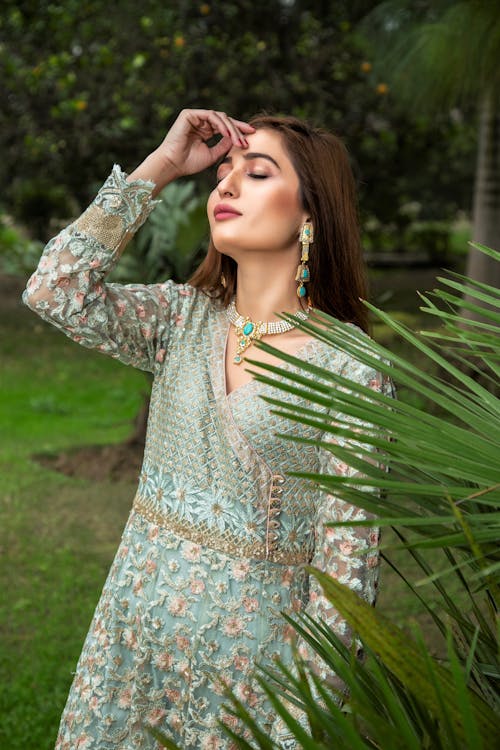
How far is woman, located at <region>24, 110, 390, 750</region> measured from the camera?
185 cm

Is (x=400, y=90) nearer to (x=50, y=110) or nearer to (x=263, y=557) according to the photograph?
(x=50, y=110)

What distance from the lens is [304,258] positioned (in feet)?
6.45

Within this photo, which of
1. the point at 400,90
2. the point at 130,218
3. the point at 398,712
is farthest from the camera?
the point at 400,90

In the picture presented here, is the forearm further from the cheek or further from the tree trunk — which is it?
the tree trunk

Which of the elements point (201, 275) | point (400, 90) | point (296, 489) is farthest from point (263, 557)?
point (400, 90)

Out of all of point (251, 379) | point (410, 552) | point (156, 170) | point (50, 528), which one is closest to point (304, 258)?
point (251, 379)

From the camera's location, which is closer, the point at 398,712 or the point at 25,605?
the point at 398,712

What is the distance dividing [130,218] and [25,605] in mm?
2995

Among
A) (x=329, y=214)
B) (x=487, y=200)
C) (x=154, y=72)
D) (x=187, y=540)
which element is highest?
(x=329, y=214)

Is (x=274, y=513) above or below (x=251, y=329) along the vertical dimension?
below

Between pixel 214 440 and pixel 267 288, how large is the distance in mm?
335

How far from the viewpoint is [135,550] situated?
194 cm

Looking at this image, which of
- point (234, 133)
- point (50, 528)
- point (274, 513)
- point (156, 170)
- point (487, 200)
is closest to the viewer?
point (274, 513)

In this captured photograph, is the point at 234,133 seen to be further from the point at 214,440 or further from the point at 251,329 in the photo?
the point at 214,440
